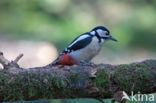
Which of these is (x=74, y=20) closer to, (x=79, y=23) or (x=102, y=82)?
(x=79, y=23)

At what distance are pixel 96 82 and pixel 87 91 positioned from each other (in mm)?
77

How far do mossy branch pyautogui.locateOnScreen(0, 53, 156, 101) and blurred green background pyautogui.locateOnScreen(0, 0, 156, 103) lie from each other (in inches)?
178

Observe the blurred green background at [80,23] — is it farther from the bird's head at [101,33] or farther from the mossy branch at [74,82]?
the mossy branch at [74,82]

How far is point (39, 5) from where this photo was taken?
885 cm

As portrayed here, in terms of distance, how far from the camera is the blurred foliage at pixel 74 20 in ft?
28.3

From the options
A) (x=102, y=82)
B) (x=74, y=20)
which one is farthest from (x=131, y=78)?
(x=74, y=20)

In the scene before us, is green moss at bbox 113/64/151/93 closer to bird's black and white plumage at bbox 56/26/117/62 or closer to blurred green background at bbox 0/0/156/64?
bird's black and white plumage at bbox 56/26/117/62

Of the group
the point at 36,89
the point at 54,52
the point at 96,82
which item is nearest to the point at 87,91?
the point at 96,82

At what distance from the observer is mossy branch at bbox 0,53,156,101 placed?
3.49 m

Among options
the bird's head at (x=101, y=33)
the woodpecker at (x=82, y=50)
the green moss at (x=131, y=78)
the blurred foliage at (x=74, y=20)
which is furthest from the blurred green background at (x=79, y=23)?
the green moss at (x=131, y=78)

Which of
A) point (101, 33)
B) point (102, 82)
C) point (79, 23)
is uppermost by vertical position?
point (79, 23)

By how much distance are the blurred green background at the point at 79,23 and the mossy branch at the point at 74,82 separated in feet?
14.8

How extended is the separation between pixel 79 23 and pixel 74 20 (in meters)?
0.18

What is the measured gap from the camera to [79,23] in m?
8.88
